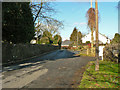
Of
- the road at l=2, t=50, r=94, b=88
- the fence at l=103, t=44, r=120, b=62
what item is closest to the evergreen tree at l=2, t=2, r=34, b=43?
the road at l=2, t=50, r=94, b=88

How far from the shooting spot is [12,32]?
17641 millimetres

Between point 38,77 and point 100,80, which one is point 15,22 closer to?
point 38,77

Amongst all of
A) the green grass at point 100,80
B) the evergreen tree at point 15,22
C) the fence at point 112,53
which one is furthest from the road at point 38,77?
the evergreen tree at point 15,22

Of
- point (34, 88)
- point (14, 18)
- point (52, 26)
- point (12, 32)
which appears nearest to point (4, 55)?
point (12, 32)

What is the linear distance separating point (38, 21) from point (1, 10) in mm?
15618

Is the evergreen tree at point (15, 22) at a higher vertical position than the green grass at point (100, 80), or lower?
higher

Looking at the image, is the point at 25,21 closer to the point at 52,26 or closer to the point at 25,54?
the point at 25,54

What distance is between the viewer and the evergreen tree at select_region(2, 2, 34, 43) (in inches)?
634

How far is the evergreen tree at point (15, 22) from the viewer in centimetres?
1611

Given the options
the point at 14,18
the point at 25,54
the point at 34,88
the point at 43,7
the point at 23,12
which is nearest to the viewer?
the point at 34,88

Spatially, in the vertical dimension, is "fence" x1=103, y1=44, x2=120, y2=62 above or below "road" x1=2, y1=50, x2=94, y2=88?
above

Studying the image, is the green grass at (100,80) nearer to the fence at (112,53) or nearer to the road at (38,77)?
the road at (38,77)

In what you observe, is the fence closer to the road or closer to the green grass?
the road

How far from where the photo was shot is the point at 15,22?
1727 cm
